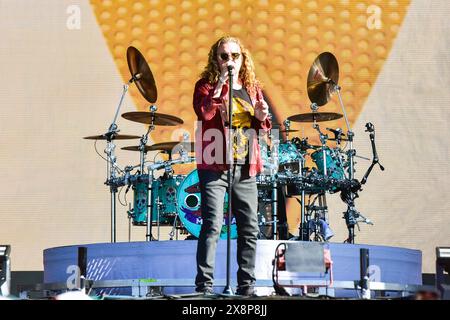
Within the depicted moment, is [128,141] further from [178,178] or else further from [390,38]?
[390,38]

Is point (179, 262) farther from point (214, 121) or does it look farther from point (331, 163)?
point (331, 163)

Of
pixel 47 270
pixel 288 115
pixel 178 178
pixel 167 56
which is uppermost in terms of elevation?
pixel 167 56

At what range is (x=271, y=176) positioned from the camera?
249 inches

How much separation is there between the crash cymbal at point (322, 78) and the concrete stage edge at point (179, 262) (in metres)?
2.30

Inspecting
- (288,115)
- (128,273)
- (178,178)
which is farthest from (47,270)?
(288,115)

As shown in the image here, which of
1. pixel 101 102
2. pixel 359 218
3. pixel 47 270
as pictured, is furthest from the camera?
pixel 101 102

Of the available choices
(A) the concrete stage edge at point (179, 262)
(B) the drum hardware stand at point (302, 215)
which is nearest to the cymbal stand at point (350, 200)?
(B) the drum hardware stand at point (302, 215)

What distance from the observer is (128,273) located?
4.85 m

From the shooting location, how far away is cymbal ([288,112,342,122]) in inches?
276

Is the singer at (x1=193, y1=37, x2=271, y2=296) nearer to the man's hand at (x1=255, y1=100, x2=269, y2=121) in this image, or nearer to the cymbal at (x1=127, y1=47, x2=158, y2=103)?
the man's hand at (x1=255, y1=100, x2=269, y2=121)

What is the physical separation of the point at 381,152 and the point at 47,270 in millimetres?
3353

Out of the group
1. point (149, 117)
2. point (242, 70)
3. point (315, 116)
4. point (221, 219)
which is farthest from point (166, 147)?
point (221, 219)

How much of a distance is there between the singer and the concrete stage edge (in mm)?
988

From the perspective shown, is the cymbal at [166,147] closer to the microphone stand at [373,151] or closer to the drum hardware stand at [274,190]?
the drum hardware stand at [274,190]
